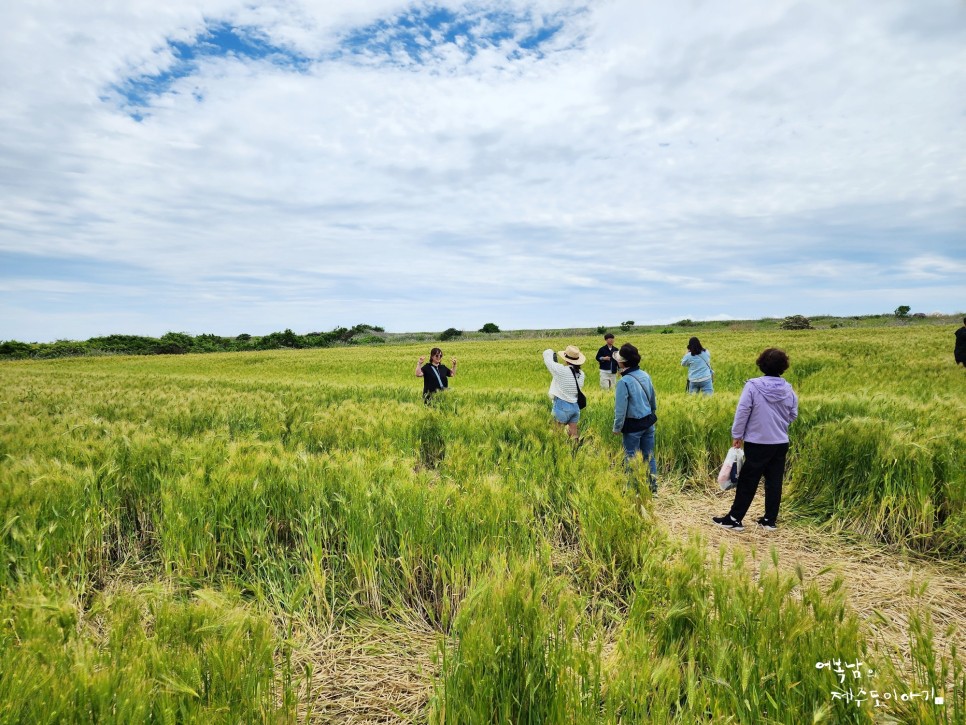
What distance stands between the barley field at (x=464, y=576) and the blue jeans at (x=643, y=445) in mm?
351

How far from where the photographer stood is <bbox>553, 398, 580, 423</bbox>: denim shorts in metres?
7.46

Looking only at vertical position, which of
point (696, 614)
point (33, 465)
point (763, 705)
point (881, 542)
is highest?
point (33, 465)

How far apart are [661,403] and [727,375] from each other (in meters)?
11.5

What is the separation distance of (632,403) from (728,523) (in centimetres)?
171

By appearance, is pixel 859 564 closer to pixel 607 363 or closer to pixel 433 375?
pixel 433 375

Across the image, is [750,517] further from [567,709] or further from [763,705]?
[567,709]

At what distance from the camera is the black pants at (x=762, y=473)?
18.2 ft

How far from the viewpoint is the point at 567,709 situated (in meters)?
2.01

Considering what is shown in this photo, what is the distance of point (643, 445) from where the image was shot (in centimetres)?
687

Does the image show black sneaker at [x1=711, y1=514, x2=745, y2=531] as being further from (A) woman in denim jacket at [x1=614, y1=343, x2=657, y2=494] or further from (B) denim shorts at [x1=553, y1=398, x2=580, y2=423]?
(B) denim shorts at [x1=553, y1=398, x2=580, y2=423]

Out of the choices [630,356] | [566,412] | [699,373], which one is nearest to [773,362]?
[630,356]

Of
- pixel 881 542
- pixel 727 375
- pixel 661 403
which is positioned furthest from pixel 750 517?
pixel 727 375

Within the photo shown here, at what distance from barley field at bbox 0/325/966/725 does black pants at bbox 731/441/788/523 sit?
12.7 inches

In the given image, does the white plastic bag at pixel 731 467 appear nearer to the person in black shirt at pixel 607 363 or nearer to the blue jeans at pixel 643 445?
the blue jeans at pixel 643 445
